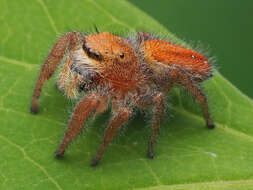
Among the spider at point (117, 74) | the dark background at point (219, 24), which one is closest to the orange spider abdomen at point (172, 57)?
the spider at point (117, 74)

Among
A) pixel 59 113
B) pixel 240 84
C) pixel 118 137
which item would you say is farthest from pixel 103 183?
pixel 240 84

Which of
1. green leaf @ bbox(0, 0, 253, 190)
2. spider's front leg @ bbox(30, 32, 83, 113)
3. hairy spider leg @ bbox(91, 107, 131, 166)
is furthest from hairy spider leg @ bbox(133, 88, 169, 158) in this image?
spider's front leg @ bbox(30, 32, 83, 113)

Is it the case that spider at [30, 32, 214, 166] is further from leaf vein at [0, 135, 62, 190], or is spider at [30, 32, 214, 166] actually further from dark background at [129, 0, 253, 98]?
dark background at [129, 0, 253, 98]

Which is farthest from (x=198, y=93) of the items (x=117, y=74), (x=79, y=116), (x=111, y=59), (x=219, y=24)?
(x=219, y=24)

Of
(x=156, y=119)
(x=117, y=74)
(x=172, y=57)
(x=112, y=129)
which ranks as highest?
(x=172, y=57)

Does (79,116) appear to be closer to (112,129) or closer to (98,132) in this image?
(112,129)

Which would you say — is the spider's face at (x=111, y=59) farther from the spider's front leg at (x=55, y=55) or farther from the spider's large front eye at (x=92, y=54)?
the spider's front leg at (x=55, y=55)

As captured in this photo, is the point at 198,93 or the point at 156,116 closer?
the point at 156,116
